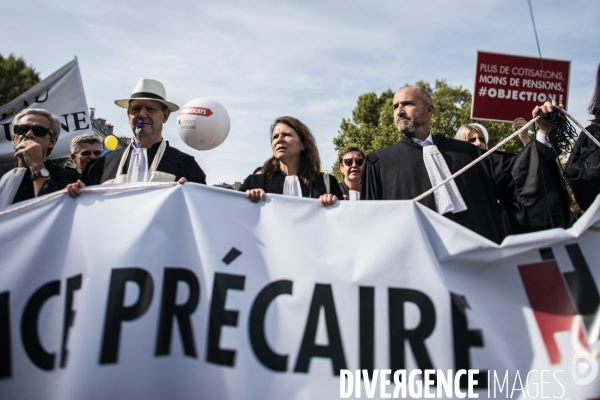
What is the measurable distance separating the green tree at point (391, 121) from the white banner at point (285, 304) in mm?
24235

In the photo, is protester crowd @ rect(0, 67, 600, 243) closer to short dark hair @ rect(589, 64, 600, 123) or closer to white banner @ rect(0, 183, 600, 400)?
short dark hair @ rect(589, 64, 600, 123)

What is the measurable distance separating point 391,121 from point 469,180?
2768 cm

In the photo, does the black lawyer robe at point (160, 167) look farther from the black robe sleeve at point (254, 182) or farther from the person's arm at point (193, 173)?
the black robe sleeve at point (254, 182)

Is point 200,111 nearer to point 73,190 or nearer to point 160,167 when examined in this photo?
point 160,167

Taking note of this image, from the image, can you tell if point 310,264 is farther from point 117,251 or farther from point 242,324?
point 117,251

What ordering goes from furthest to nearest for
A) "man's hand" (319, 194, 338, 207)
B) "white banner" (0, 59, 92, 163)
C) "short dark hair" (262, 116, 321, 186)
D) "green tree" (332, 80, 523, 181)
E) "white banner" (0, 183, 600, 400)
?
1. "green tree" (332, 80, 523, 181)
2. "white banner" (0, 59, 92, 163)
3. "short dark hair" (262, 116, 321, 186)
4. "man's hand" (319, 194, 338, 207)
5. "white banner" (0, 183, 600, 400)

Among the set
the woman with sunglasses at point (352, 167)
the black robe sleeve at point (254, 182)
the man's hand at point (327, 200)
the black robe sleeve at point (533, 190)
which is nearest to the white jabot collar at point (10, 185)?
the black robe sleeve at point (254, 182)

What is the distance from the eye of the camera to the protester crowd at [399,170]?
2805mm

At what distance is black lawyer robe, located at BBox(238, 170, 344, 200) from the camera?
3.24m

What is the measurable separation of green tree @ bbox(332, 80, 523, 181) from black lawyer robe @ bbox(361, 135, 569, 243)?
76.7 ft

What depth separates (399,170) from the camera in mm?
3168

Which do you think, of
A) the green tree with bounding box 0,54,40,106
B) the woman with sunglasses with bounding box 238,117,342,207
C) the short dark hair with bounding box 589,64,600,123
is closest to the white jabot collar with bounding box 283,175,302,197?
the woman with sunglasses with bounding box 238,117,342,207

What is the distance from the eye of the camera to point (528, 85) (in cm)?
720

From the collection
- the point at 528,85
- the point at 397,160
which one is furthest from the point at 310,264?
the point at 528,85
